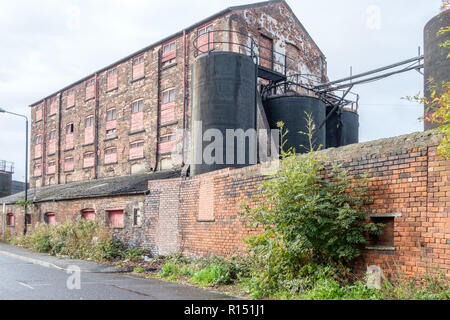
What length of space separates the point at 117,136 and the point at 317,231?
19011mm

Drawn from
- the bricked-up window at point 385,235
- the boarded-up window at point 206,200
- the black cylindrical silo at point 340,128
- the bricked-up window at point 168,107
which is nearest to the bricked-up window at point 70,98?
the bricked-up window at point 168,107

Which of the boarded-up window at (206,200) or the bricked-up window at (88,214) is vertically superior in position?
the boarded-up window at (206,200)

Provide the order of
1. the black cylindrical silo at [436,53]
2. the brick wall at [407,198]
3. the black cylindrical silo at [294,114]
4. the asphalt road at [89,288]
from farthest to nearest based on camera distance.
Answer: the black cylindrical silo at [294,114] < the black cylindrical silo at [436,53] < the asphalt road at [89,288] < the brick wall at [407,198]

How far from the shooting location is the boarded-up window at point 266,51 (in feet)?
63.5

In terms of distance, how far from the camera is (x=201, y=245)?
11297 millimetres

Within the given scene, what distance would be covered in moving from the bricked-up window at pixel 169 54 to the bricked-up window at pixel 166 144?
3819 millimetres

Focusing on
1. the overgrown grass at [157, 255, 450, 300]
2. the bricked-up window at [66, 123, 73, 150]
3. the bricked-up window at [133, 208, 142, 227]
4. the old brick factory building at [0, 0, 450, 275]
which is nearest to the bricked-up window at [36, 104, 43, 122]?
the old brick factory building at [0, 0, 450, 275]

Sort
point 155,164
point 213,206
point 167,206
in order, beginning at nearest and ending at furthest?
point 213,206 → point 167,206 → point 155,164

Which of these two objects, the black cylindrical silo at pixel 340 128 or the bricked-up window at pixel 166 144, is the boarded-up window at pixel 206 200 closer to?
the bricked-up window at pixel 166 144

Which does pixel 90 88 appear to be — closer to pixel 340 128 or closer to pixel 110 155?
pixel 110 155

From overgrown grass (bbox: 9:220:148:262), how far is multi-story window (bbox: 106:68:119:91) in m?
9.89

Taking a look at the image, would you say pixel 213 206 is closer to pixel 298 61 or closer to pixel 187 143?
pixel 187 143

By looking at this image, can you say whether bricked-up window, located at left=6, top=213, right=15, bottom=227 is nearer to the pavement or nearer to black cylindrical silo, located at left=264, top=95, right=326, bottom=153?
the pavement
